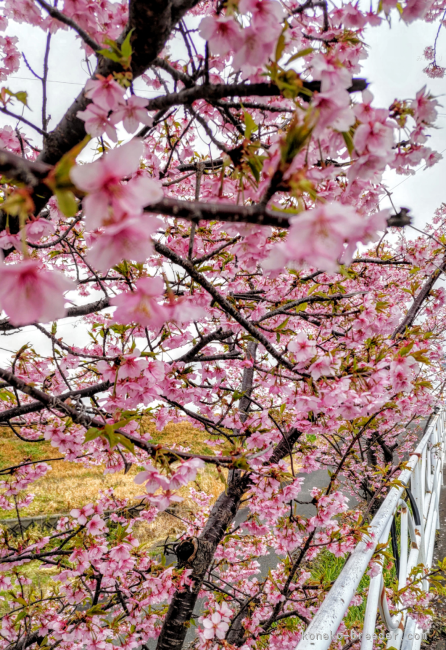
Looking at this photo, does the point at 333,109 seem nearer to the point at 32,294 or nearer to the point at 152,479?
the point at 32,294

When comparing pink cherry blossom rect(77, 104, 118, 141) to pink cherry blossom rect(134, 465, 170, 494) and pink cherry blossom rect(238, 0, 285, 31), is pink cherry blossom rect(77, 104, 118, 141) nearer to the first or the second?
pink cherry blossom rect(238, 0, 285, 31)

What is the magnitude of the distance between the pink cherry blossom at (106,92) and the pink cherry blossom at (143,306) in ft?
1.87

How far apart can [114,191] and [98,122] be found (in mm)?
585

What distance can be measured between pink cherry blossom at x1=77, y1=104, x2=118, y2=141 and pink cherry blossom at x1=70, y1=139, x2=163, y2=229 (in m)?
0.50

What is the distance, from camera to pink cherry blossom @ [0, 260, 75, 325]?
57 centimetres

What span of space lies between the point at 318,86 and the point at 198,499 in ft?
16.8

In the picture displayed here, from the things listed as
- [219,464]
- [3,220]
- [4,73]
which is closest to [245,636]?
[219,464]

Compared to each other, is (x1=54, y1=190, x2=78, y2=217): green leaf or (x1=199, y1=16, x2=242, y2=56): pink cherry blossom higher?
(x1=199, y1=16, x2=242, y2=56): pink cherry blossom

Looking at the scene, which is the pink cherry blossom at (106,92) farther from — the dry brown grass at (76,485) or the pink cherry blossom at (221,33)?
the dry brown grass at (76,485)

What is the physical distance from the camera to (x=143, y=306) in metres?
0.65

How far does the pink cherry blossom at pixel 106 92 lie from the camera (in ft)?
2.90

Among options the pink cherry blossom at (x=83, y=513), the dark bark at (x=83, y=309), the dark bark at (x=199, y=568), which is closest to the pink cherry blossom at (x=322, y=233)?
the dark bark at (x=83, y=309)

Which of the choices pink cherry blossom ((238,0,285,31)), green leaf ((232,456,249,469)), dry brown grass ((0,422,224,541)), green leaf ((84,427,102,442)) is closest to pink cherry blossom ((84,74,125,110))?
pink cherry blossom ((238,0,285,31))

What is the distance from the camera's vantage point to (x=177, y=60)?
6.72ft
